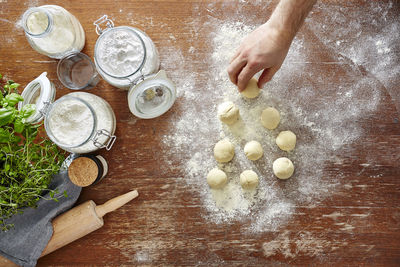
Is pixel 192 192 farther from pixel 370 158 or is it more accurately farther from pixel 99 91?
pixel 370 158

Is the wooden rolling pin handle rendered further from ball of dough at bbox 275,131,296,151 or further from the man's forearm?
the man's forearm

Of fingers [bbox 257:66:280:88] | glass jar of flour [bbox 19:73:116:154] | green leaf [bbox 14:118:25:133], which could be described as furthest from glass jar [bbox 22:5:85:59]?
fingers [bbox 257:66:280:88]

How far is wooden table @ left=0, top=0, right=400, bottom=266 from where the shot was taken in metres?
1.15

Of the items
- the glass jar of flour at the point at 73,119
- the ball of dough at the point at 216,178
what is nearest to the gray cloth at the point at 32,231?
the glass jar of flour at the point at 73,119

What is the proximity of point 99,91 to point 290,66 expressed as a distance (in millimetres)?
715

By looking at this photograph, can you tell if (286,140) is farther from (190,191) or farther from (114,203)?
(114,203)

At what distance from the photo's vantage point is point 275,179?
1158mm

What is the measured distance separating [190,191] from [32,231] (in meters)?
0.58

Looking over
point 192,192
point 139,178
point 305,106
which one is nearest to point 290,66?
point 305,106

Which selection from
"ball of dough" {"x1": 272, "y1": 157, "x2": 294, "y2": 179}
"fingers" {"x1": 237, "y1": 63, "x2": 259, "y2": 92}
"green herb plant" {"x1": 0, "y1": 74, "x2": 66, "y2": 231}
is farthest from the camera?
"ball of dough" {"x1": 272, "y1": 157, "x2": 294, "y2": 179}

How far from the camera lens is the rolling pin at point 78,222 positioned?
43.8 inches

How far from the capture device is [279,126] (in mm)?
1161

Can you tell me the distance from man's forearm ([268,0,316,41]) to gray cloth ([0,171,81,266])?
0.88 meters

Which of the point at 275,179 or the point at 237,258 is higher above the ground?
the point at 275,179
